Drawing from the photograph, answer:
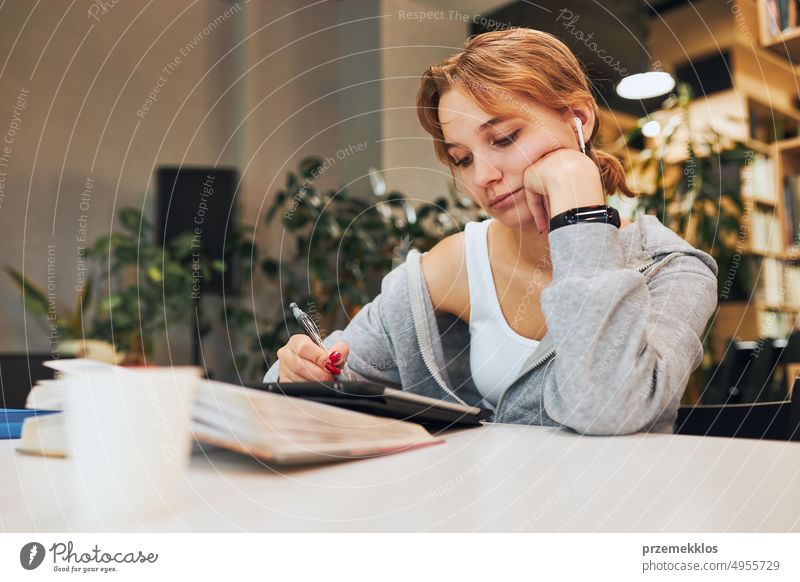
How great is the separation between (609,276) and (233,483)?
0.35 meters

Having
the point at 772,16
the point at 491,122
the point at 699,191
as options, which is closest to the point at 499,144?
the point at 491,122

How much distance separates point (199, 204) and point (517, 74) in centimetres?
155

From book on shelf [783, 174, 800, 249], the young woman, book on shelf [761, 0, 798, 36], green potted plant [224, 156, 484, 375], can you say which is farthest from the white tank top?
green potted plant [224, 156, 484, 375]

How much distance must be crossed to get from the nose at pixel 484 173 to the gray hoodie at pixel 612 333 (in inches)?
5.4

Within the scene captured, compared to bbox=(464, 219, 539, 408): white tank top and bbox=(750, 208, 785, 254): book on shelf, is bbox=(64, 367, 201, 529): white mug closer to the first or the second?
bbox=(464, 219, 539, 408): white tank top

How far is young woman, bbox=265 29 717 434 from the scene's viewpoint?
1.76ft

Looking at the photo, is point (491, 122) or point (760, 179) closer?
point (491, 122)

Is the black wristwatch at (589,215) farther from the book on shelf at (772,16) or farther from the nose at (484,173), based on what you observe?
the book on shelf at (772,16)

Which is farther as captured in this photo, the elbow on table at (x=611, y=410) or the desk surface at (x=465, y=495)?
the elbow on table at (x=611, y=410)

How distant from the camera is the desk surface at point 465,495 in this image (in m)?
0.33

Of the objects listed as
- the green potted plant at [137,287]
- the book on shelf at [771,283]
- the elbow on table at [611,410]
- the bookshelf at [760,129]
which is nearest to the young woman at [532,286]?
the elbow on table at [611,410]

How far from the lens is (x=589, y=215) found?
1.90 ft

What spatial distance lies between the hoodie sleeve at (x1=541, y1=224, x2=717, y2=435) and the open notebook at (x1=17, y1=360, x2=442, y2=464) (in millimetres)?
148

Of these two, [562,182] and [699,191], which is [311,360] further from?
[699,191]
